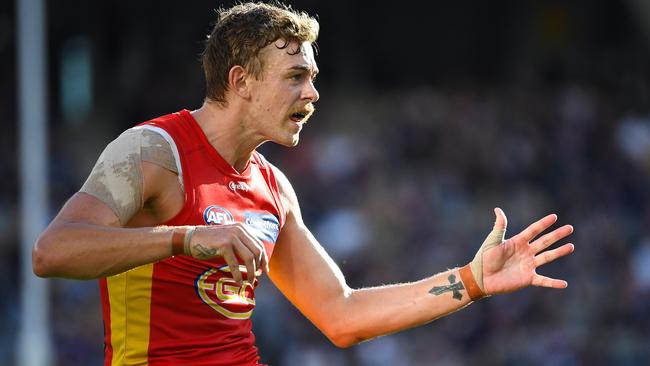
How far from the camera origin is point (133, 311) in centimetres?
449

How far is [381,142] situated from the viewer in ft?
51.5

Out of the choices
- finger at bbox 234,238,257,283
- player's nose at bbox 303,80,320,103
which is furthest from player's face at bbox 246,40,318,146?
finger at bbox 234,238,257,283

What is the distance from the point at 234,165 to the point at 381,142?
10958 mm

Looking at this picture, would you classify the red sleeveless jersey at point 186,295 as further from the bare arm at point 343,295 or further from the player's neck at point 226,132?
the bare arm at point 343,295

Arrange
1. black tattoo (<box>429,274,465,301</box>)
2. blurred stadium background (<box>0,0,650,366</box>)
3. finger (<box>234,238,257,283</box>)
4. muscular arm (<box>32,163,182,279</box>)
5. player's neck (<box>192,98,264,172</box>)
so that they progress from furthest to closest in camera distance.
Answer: blurred stadium background (<box>0,0,650,366</box>), black tattoo (<box>429,274,465,301</box>), player's neck (<box>192,98,264,172</box>), muscular arm (<box>32,163,182,279</box>), finger (<box>234,238,257,283</box>)

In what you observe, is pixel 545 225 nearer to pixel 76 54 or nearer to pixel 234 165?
pixel 234 165

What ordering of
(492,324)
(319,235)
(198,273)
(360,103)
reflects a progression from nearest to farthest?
(198,273)
(492,324)
(319,235)
(360,103)

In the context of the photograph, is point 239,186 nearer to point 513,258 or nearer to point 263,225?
point 263,225

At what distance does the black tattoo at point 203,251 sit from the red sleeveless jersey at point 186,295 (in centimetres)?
48

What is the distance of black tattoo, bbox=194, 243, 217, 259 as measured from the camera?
3908 millimetres

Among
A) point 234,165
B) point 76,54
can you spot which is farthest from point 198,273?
point 76,54

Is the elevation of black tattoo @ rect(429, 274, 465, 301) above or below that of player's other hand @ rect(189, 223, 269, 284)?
below

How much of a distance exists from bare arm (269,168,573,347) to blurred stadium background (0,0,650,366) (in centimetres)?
609

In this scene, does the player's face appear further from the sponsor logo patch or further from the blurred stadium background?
the blurred stadium background
